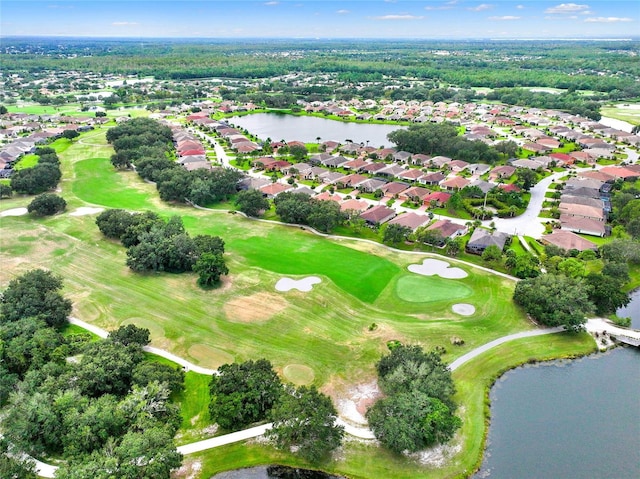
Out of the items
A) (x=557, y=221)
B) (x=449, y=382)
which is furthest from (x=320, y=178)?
(x=449, y=382)

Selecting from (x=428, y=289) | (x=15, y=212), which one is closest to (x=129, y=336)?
(x=428, y=289)

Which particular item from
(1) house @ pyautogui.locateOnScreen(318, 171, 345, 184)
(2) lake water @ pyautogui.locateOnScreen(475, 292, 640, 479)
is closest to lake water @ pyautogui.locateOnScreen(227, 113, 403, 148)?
(1) house @ pyautogui.locateOnScreen(318, 171, 345, 184)

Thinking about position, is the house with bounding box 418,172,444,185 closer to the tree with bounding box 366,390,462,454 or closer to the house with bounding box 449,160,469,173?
the house with bounding box 449,160,469,173

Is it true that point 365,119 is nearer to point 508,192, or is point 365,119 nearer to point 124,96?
point 508,192

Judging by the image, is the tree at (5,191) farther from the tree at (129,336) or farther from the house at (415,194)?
the house at (415,194)

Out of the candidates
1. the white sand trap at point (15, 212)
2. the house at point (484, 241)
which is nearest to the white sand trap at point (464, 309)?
the house at point (484, 241)

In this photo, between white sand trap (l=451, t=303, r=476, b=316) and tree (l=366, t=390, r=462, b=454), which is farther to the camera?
white sand trap (l=451, t=303, r=476, b=316)
